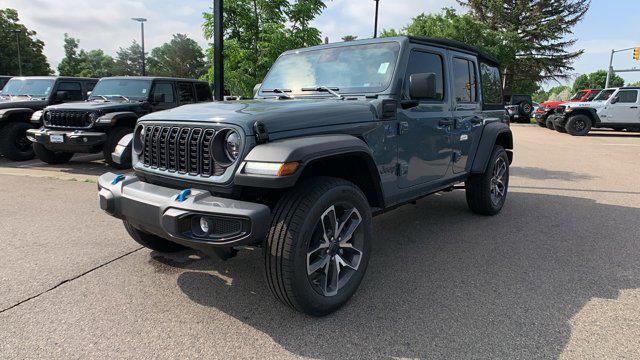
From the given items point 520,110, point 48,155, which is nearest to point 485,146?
point 48,155

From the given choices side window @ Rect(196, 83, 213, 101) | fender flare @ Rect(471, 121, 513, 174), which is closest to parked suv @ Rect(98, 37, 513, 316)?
fender flare @ Rect(471, 121, 513, 174)

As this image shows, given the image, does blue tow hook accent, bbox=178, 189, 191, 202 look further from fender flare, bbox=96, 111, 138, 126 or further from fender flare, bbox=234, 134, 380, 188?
fender flare, bbox=96, 111, 138, 126

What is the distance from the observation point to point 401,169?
3502 mm

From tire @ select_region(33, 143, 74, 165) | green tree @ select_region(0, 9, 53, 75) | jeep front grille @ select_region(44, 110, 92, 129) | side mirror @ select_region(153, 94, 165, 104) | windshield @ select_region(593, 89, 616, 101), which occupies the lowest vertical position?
tire @ select_region(33, 143, 74, 165)

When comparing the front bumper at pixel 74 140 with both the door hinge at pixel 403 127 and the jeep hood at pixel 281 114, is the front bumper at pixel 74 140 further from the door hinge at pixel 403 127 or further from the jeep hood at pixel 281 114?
the door hinge at pixel 403 127

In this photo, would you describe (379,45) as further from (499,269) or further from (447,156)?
(499,269)

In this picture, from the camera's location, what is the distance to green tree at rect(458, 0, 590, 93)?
3944 cm

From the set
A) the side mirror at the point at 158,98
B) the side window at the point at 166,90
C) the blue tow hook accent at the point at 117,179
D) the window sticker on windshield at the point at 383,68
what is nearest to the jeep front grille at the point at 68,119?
the side mirror at the point at 158,98

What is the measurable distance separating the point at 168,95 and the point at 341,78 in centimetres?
640

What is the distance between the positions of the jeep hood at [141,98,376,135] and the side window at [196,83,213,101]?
6966 mm

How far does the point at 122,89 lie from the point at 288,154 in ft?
25.6

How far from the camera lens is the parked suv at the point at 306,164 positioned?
95.7 inches

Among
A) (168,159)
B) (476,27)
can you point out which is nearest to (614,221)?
(168,159)

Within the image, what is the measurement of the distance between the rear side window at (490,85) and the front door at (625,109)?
15115 millimetres
